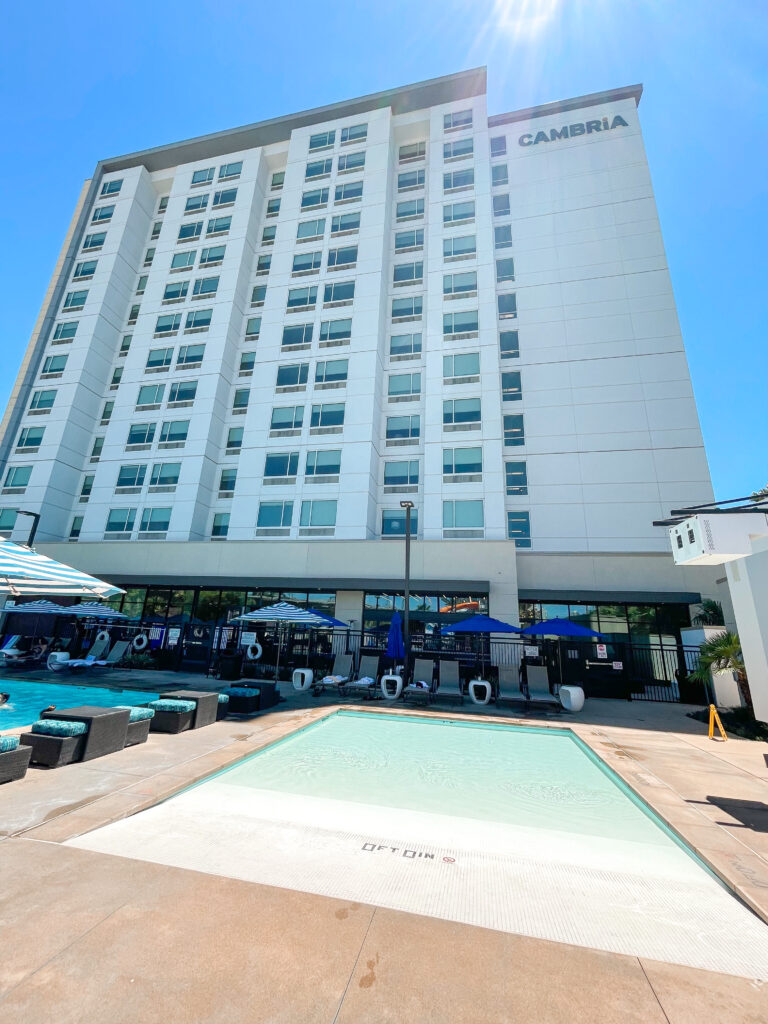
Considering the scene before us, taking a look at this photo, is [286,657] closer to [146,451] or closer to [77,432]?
[146,451]

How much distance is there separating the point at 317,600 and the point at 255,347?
58.1 feet

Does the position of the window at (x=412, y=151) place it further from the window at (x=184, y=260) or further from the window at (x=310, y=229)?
the window at (x=184, y=260)

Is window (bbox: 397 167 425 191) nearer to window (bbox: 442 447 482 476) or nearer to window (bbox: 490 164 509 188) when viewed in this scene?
window (bbox: 490 164 509 188)

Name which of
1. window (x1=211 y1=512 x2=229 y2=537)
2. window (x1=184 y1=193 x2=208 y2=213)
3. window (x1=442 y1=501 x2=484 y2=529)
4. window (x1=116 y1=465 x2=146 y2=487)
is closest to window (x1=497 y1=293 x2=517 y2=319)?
window (x1=442 y1=501 x2=484 y2=529)

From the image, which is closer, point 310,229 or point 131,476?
point 131,476

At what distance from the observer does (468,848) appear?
5.09 metres

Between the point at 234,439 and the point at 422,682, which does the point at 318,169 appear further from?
the point at 422,682

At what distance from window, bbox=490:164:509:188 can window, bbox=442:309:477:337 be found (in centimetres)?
1215

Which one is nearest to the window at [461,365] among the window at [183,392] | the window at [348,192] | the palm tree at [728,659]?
the window at [348,192]

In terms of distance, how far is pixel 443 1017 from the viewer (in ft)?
8.72

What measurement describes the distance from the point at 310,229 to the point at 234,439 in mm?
15494

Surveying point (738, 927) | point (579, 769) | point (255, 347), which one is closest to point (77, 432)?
point (255, 347)

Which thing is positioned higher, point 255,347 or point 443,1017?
point 255,347

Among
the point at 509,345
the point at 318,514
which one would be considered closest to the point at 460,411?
the point at 509,345
